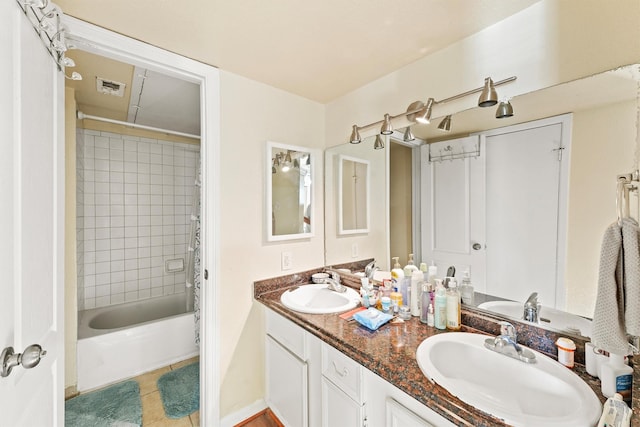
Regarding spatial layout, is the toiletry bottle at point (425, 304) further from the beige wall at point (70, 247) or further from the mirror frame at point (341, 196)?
the beige wall at point (70, 247)

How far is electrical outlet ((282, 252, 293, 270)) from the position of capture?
1.86 metres

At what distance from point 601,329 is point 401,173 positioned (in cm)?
106

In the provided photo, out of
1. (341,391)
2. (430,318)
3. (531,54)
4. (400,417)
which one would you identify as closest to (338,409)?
(341,391)

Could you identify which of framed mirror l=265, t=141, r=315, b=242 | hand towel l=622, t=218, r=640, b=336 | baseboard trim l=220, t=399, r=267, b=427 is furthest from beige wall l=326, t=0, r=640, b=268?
baseboard trim l=220, t=399, r=267, b=427

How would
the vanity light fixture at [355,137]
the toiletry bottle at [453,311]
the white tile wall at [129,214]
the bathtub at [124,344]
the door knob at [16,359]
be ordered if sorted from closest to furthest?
the door knob at [16,359] < the toiletry bottle at [453,311] < the vanity light fixture at [355,137] < the bathtub at [124,344] < the white tile wall at [129,214]

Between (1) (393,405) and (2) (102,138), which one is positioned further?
(2) (102,138)

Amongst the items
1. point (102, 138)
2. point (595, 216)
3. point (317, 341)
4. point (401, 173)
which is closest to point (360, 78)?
point (401, 173)

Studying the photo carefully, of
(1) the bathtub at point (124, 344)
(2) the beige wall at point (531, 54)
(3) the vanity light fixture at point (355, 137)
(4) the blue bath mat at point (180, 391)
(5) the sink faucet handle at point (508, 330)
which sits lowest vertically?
(4) the blue bath mat at point (180, 391)

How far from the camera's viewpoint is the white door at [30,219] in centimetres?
71

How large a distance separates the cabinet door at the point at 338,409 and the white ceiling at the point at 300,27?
5.28ft

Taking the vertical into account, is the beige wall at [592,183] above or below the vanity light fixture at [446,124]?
below

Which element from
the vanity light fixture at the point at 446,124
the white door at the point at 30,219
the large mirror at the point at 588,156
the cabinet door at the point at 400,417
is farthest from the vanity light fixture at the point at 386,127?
the white door at the point at 30,219

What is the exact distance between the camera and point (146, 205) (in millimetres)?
2928

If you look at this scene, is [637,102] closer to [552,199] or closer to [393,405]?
[552,199]
